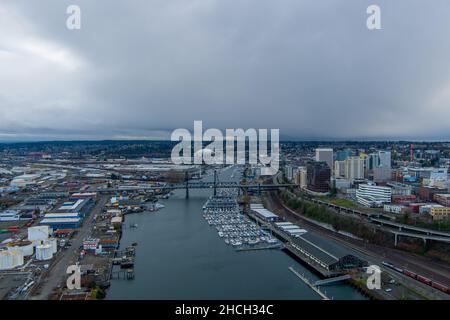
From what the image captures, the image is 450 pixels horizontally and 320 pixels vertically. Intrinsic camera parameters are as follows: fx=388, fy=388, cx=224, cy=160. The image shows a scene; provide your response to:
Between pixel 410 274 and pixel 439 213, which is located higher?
pixel 439 213

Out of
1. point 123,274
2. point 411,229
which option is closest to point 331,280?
point 123,274

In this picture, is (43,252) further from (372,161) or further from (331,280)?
(372,161)

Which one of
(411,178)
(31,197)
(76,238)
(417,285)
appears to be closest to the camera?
(417,285)

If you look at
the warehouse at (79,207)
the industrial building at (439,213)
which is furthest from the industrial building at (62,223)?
the industrial building at (439,213)
